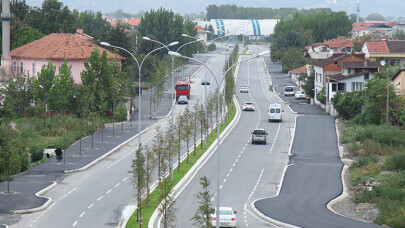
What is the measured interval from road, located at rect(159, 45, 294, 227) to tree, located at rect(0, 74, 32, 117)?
2348 centimetres

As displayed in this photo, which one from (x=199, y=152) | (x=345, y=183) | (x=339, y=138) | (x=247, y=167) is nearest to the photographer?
(x=345, y=183)

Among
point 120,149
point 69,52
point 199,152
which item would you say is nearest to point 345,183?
point 199,152

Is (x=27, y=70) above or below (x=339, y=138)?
above

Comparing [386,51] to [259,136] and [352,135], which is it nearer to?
[352,135]

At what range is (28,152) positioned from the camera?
63.3 meters

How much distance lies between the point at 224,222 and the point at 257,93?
81631mm

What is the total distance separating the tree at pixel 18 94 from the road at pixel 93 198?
22.7 metres

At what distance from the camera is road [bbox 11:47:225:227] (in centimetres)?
4197

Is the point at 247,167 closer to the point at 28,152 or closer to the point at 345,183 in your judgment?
the point at 345,183

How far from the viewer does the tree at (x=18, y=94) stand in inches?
3285

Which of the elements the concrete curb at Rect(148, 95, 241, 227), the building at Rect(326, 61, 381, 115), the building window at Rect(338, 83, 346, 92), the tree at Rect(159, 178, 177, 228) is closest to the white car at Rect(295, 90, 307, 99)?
the building at Rect(326, 61, 381, 115)

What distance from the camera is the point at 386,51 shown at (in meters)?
127

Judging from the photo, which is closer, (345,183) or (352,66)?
(345,183)

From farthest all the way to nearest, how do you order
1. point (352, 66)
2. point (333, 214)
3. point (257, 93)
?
point (257, 93)
point (352, 66)
point (333, 214)
